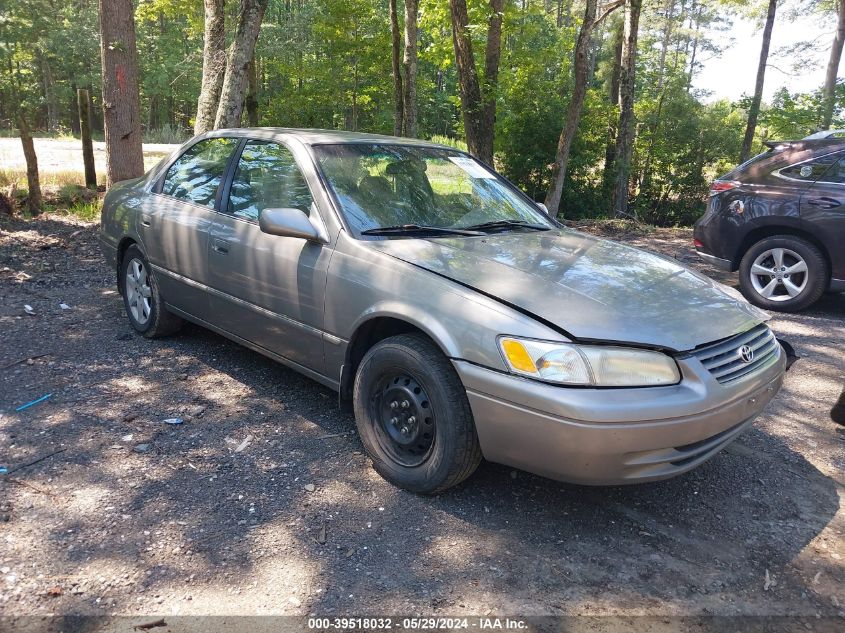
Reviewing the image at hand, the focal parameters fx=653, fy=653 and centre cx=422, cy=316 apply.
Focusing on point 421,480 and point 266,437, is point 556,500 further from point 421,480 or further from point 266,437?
point 266,437

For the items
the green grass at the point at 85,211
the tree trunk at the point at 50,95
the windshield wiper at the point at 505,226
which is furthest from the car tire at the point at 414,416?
the tree trunk at the point at 50,95

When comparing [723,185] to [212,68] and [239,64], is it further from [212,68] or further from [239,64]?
[212,68]

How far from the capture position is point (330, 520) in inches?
117

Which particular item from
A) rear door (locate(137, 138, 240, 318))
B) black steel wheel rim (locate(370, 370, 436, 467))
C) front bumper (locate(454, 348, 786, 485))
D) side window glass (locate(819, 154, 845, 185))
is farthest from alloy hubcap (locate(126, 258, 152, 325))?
side window glass (locate(819, 154, 845, 185))

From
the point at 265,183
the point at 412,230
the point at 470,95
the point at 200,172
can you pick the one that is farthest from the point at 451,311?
the point at 470,95

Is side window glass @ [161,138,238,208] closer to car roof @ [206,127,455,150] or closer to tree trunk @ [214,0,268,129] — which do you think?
car roof @ [206,127,455,150]

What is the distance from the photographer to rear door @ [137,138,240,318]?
4.37 metres

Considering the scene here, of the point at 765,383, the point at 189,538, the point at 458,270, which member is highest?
the point at 458,270

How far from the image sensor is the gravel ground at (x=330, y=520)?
2.49 meters

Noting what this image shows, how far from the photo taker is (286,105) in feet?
81.4

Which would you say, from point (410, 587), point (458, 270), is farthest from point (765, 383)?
point (410, 587)

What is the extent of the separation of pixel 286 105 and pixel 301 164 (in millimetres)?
22585

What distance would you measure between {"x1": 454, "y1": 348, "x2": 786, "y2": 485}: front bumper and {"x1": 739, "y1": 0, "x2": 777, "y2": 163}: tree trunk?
15789mm

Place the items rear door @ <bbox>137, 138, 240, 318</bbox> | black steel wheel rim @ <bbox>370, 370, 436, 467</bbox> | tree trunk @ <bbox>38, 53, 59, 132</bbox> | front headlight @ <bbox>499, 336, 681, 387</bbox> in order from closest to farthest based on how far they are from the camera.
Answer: front headlight @ <bbox>499, 336, 681, 387</bbox> → black steel wheel rim @ <bbox>370, 370, 436, 467</bbox> → rear door @ <bbox>137, 138, 240, 318</bbox> → tree trunk @ <bbox>38, 53, 59, 132</bbox>
